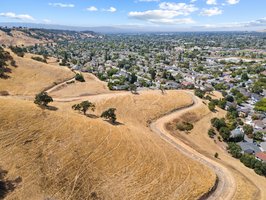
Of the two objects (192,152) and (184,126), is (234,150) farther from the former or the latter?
(184,126)

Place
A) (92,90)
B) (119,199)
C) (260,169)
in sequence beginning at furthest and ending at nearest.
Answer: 1. (92,90)
2. (260,169)
3. (119,199)

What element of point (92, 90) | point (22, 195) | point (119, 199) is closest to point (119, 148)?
point (119, 199)

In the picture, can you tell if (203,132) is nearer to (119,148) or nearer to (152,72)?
(119,148)

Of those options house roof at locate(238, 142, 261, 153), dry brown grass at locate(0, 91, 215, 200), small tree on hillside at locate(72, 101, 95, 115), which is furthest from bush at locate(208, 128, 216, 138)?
small tree on hillside at locate(72, 101, 95, 115)

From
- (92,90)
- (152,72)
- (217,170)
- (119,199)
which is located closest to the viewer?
(119,199)

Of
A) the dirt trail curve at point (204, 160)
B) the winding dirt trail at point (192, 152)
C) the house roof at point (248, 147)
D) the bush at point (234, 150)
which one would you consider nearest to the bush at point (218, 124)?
the house roof at point (248, 147)

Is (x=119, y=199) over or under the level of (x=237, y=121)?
over
